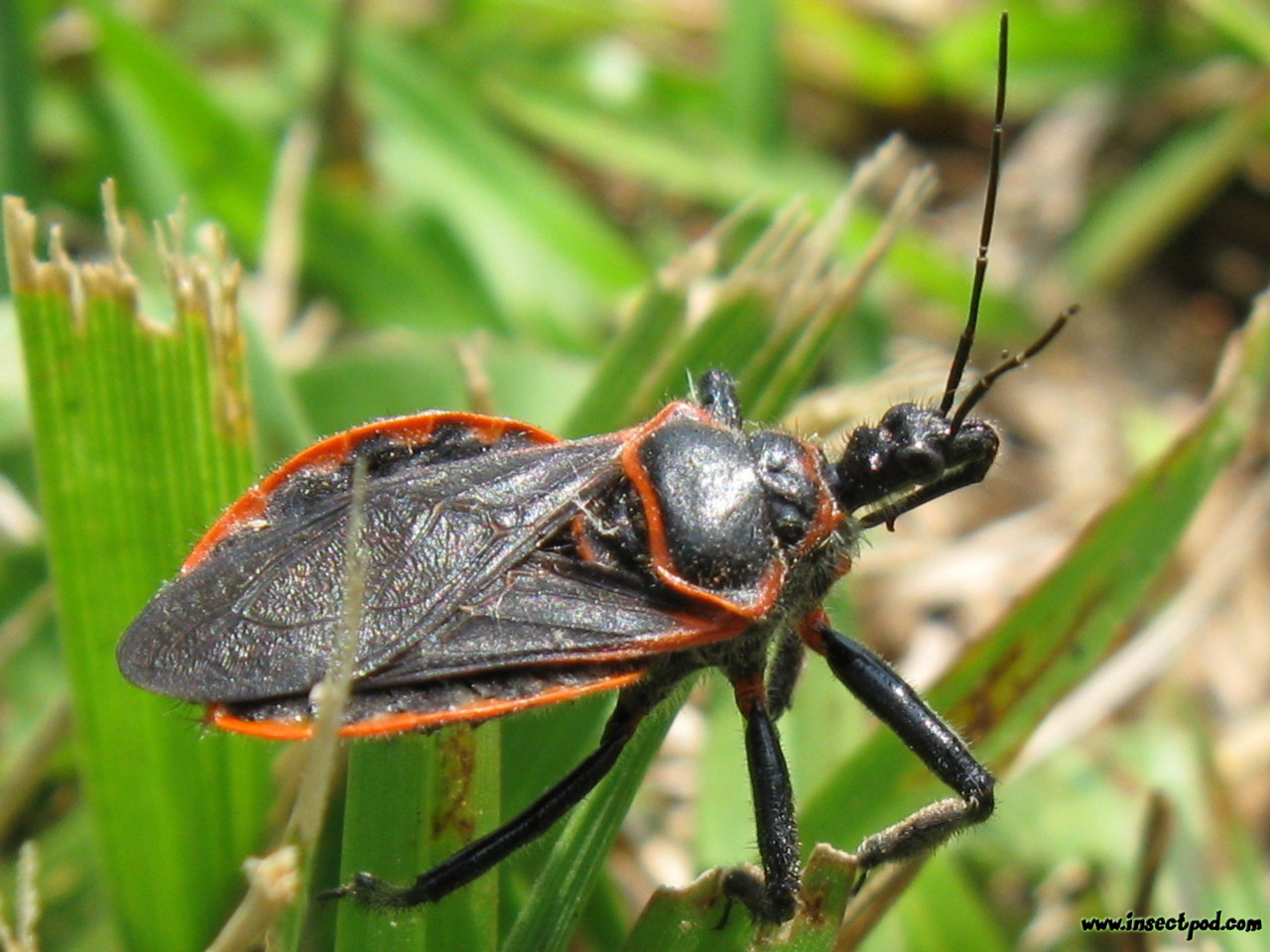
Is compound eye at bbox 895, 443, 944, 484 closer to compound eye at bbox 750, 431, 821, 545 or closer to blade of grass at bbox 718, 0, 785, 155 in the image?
compound eye at bbox 750, 431, 821, 545

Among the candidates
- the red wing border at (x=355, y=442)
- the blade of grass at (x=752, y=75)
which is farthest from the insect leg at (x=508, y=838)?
the blade of grass at (x=752, y=75)

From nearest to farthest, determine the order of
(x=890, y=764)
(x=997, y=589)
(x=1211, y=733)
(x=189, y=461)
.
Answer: (x=189, y=461), (x=890, y=764), (x=1211, y=733), (x=997, y=589)

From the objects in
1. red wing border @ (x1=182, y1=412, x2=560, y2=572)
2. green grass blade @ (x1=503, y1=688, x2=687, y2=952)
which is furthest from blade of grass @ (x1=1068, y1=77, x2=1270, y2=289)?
green grass blade @ (x1=503, y1=688, x2=687, y2=952)

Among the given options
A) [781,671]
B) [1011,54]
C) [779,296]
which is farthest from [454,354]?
[1011,54]

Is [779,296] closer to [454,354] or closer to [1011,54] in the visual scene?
[454,354]

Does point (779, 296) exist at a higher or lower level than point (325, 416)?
higher

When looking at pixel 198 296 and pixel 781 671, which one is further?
pixel 781 671

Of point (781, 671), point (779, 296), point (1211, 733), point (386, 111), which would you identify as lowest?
point (1211, 733)

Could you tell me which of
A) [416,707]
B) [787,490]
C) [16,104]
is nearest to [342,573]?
[416,707]
